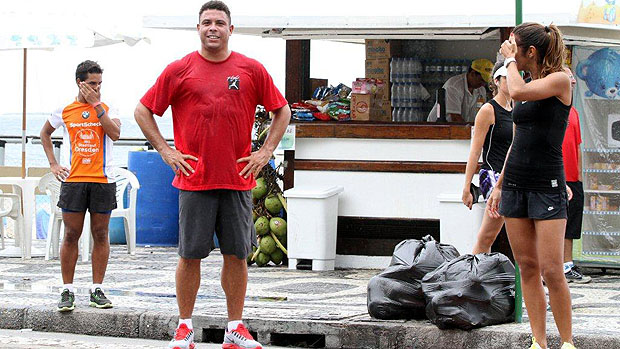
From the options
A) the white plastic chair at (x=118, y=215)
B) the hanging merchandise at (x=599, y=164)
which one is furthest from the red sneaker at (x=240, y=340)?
the white plastic chair at (x=118, y=215)

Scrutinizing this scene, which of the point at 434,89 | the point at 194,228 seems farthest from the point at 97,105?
the point at 434,89

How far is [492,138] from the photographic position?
8.84 m

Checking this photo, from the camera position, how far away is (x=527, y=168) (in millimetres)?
6637

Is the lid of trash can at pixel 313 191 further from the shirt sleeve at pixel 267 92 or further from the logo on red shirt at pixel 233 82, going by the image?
the logo on red shirt at pixel 233 82

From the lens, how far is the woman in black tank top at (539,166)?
21.4 ft

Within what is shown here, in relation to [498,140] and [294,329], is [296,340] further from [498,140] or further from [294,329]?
[498,140]

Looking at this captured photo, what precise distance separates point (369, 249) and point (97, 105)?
4.17m

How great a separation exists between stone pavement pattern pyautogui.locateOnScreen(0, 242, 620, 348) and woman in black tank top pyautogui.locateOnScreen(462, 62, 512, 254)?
752mm

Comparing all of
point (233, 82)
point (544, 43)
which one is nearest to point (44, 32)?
point (233, 82)

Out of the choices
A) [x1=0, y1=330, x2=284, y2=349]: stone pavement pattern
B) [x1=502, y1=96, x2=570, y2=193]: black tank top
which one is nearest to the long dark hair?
[x1=502, y1=96, x2=570, y2=193]: black tank top

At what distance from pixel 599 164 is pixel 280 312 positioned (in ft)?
14.9

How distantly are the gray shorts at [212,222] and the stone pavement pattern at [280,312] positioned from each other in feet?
3.93

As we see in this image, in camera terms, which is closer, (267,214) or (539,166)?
(539,166)

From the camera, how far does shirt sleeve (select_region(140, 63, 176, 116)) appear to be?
715cm
